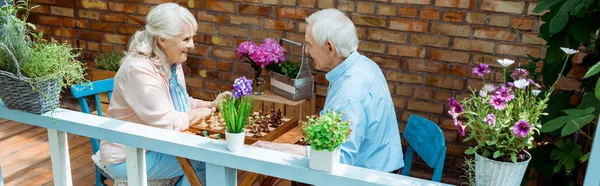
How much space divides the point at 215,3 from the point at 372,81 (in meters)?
1.80

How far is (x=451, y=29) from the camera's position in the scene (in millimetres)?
3090

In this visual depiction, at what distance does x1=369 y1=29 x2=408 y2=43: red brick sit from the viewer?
321 cm

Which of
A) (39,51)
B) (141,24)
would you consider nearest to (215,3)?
(141,24)

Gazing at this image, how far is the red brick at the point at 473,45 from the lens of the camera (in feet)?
10.0

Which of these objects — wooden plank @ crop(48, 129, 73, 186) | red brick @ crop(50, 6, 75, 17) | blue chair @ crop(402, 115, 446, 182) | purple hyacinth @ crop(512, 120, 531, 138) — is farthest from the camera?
red brick @ crop(50, 6, 75, 17)

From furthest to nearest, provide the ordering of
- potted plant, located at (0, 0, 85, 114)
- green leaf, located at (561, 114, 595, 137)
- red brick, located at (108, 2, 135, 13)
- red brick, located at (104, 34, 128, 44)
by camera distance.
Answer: red brick, located at (104, 34, 128, 44) → red brick, located at (108, 2, 135, 13) → potted plant, located at (0, 0, 85, 114) → green leaf, located at (561, 114, 595, 137)

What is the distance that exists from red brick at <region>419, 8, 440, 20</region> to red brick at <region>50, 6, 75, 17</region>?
2568 mm

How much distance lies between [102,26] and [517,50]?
282 cm

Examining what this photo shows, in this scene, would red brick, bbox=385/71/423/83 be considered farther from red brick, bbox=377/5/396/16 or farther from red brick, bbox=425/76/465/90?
red brick, bbox=377/5/396/16

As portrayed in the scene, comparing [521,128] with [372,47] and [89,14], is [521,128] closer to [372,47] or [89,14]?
[372,47]

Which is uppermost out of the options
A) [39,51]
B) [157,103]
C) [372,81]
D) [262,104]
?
[39,51]

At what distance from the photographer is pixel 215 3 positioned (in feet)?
11.8

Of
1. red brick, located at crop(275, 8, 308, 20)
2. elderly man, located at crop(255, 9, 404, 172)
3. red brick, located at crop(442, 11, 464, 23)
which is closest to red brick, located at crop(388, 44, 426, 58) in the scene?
red brick, located at crop(442, 11, 464, 23)

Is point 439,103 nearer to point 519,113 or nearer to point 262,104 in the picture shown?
point 262,104
